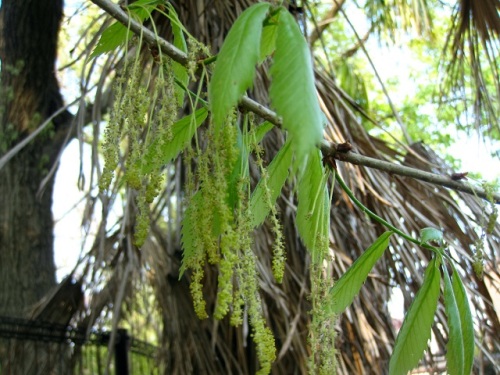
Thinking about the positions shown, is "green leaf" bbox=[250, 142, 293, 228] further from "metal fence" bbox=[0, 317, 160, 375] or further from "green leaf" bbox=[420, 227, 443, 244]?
"metal fence" bbox=[0, 317, 160, 375]

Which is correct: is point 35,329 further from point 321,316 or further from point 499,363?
point 321,316

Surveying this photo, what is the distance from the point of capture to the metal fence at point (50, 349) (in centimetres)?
213

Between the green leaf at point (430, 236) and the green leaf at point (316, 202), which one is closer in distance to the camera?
the green leaf at point (316, 202)

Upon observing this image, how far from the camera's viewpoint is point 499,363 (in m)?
1.69

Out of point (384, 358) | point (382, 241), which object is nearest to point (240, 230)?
point (382, 241)

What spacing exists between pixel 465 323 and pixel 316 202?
282 millimetres

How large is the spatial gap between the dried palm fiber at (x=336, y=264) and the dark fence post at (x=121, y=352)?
298 millimetres

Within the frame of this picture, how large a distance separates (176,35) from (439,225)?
43.4 inches

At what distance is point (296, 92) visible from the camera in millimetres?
603

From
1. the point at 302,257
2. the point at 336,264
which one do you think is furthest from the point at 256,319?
the point at 302,257

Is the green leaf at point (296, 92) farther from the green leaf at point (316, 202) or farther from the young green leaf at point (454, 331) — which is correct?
the young green leaf at point (454, 331)

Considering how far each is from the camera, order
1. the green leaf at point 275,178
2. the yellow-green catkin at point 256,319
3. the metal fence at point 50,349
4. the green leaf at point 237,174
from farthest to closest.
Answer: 1. the metal fence at point 50,349
2. the green leaf at point 275,178
3. the green leaf at point 237,174
4. the yellow-green catkin at point 256,319

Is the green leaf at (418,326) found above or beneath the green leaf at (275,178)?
beneath

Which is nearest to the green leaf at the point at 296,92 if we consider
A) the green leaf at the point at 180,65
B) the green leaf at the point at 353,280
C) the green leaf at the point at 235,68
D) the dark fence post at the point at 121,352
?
the green leaf at the point at 235,68
